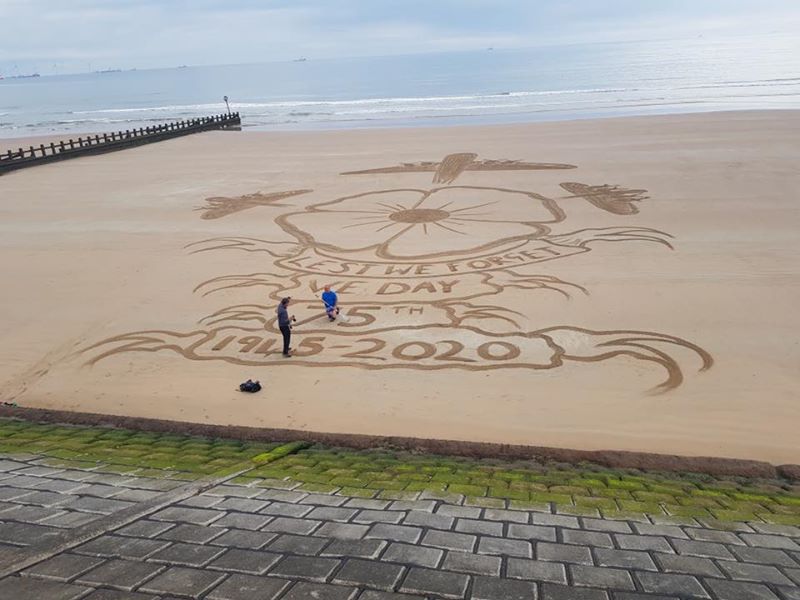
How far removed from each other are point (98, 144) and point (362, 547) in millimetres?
36832

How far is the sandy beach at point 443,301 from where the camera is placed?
27.1ft

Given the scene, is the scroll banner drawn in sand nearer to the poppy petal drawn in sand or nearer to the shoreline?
the poppy petal drawn in sand

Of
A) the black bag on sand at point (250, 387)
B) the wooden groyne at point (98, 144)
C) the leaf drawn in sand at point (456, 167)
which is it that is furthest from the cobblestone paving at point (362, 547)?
the wooden groyne at point (98, 144)

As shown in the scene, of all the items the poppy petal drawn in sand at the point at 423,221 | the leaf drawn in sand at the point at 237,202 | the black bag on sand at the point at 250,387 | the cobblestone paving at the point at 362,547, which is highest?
the leaf drawn in sand at the point at 237,202

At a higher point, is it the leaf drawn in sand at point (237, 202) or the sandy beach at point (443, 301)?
the leaf drawn in sand at point (237, 202)

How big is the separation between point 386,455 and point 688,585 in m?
4.19

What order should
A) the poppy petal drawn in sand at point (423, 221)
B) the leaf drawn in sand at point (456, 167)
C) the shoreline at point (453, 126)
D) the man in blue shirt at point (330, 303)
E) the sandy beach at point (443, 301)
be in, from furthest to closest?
the shoreline at point (453, 126), the leaf drawn in sand at point (456, 167), the poppy petal drawn in sand at point (423, 221), the man in blue shirt at point (330, 303), the sandy beach at point (443, 301)

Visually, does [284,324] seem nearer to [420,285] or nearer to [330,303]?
[330,303]

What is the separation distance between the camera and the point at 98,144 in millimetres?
33938

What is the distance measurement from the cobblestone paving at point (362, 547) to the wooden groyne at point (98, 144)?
2967cm

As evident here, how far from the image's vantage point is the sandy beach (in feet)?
27.1

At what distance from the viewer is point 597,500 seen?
4.94 meters

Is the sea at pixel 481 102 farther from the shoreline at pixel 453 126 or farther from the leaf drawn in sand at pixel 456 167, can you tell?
the leaf drawn in sand at pixel 456 167

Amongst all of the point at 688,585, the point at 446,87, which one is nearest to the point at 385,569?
the point at 688,585
